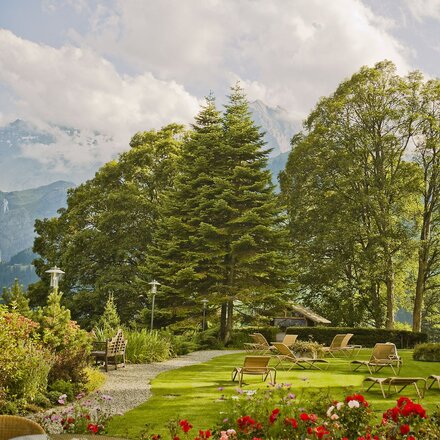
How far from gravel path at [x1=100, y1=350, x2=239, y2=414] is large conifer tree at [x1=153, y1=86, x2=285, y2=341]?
28.0ft

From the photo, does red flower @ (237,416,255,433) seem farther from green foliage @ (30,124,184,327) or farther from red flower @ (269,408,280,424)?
green foliage @ (30,124,184,327)

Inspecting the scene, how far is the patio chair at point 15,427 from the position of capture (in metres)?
4.06

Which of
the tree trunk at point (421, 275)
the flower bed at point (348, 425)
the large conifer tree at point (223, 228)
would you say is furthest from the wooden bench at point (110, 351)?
the tree trunk at point (421, 275)

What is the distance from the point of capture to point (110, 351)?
13320 millimetres

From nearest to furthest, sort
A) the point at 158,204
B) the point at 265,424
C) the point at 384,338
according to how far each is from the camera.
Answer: the point at 265,424
the point at 384,338
the point at 158,204

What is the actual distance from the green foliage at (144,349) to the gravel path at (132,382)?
356 millimetres

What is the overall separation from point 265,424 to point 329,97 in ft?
90.2

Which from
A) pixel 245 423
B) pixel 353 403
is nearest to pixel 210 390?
pixel 245 423

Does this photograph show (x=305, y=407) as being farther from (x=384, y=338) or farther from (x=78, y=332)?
(x=384, y=338)

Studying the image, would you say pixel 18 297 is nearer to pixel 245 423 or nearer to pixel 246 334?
pixel 245 423

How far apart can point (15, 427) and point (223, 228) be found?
21256 mm

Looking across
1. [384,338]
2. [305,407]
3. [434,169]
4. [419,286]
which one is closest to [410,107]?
[434,169]

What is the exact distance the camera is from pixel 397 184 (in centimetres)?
2786

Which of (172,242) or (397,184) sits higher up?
(397,184)
